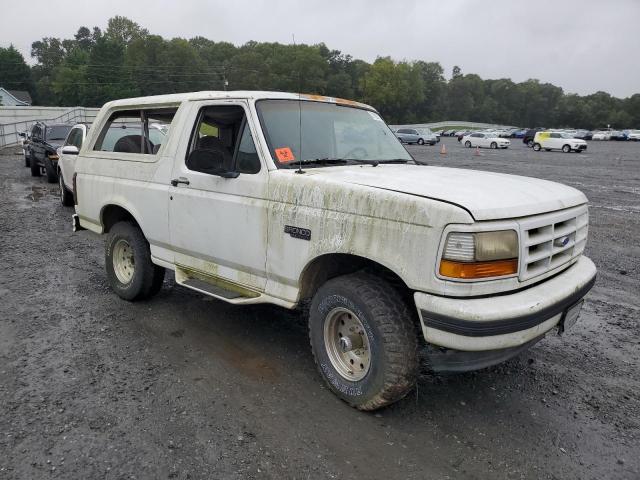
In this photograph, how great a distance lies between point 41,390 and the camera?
3.58 metres

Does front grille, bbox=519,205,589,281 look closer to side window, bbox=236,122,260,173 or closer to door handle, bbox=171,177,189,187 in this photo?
side window, bbox=236,122,260,173

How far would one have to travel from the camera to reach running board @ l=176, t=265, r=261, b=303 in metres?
3.94

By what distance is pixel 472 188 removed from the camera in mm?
3154

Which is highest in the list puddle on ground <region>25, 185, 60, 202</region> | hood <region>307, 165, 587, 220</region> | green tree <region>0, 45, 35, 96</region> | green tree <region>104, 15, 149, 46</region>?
green tree <region>104, 15, 149, 46</region>

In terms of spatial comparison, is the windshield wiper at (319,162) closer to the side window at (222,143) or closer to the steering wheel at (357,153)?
the steering wheel at (357,153)

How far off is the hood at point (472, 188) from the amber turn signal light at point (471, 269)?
0.26 metres

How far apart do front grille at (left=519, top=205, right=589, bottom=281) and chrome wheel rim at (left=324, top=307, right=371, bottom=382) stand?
1.10 m

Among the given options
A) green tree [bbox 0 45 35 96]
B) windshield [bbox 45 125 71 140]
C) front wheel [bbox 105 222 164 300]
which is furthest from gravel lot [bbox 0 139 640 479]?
green tree [bbox 0 45 35 96]

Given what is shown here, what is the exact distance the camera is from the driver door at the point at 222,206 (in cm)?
375

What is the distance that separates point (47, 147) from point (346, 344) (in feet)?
46.8

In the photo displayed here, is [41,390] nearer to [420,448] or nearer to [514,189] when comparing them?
[420,448]

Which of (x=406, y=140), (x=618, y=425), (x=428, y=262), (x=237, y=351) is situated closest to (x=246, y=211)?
(x=237, y=351)

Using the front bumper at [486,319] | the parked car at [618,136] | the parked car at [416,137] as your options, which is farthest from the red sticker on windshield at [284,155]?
the parked car at [618,136]

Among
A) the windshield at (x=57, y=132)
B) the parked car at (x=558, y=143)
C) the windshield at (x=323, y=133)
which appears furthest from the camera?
the parked car at (x=558, y=143)
